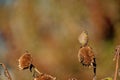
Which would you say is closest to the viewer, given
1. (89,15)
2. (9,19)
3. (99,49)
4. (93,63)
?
(93,63)

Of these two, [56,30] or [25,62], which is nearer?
[25,62]

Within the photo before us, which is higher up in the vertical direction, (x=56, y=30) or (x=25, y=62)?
(x=56, y=30)

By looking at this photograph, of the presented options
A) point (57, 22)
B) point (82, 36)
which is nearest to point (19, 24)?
point (57, 22)

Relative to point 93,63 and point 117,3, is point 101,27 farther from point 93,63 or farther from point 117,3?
point 93,63

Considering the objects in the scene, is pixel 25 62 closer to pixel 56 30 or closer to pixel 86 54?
pixel 86 54

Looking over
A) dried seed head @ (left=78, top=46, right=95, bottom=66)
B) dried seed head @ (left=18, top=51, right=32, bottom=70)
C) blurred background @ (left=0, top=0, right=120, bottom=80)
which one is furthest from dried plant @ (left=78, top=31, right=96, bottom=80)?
blurred background @ (left=0, top=0, right=120, bottom=80)

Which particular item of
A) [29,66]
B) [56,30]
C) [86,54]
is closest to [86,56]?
[86,54]
